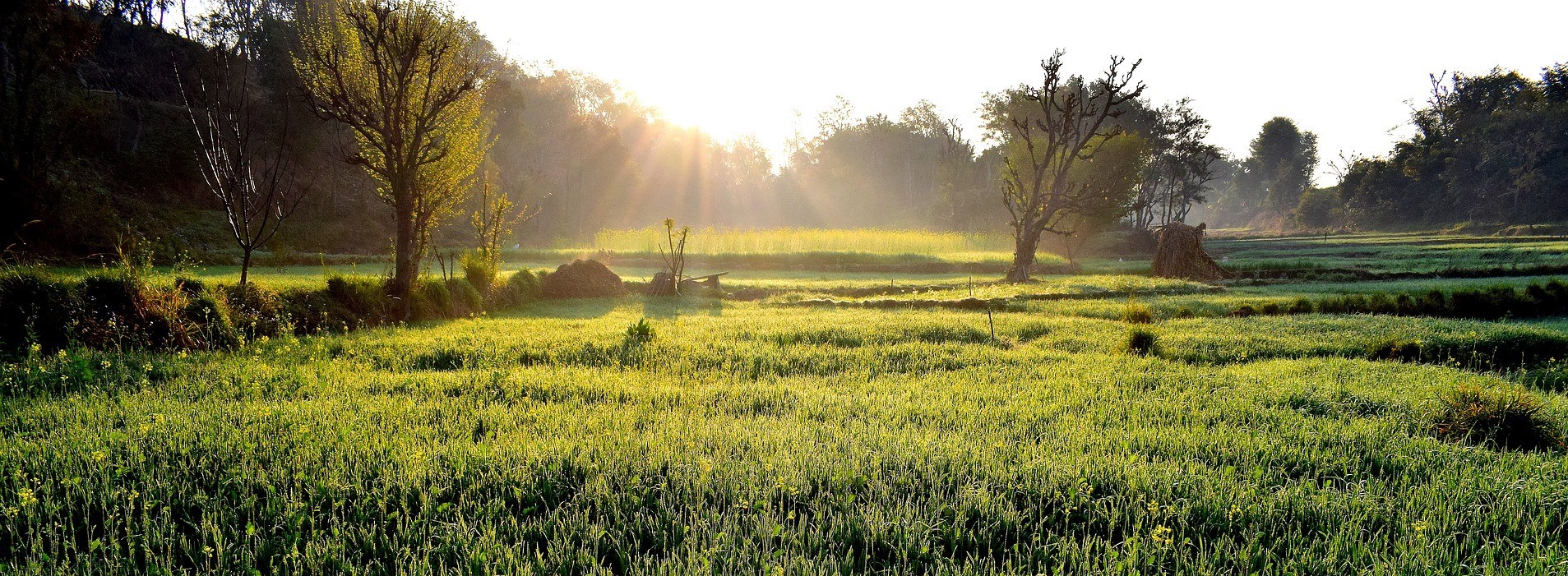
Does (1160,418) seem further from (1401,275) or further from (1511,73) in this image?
(1511,73)

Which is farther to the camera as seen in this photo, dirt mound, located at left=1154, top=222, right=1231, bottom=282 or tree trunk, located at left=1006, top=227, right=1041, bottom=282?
dirt mound, located at left=1154, top=222, right=1231, bottom=282

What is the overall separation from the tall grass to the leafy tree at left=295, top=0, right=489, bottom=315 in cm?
1707

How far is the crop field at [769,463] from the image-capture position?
2.70 m

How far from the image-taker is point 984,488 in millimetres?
3230

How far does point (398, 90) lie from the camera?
9.94 meters

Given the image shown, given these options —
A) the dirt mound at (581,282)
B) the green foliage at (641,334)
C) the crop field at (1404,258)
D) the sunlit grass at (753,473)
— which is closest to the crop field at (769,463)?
the sunlit grass at (753,473)

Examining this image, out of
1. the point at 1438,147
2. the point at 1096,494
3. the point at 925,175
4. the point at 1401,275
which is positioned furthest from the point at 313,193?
the point at 1438,147

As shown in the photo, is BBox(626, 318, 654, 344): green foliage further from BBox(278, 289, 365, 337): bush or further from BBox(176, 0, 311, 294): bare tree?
BBox(176, 0, 311, 294): bare tree

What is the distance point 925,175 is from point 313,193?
63.1 meters

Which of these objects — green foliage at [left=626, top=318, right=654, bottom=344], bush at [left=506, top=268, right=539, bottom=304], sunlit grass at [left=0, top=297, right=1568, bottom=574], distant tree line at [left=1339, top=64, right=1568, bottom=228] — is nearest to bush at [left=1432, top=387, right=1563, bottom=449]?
sunlit grass at [left=0, top=297, right=1568, bottom=574]

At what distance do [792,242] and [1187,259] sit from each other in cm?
1571

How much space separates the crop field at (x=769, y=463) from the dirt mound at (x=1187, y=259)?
44.9 feet

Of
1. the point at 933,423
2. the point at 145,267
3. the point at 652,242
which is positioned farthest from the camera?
the point at 652,242

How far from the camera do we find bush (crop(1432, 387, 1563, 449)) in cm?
430
